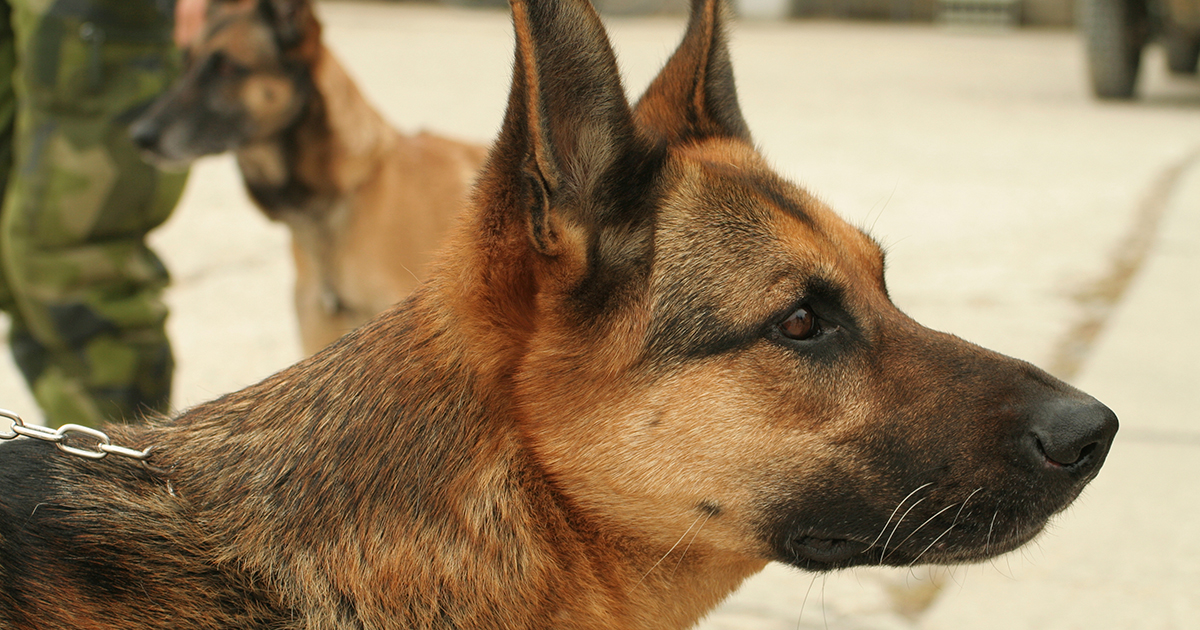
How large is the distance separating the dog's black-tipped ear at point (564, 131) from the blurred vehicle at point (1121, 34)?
11.9 meters

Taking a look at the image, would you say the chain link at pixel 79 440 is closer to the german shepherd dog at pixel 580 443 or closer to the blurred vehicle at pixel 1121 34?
the german shepherd dog at pixel 580 443

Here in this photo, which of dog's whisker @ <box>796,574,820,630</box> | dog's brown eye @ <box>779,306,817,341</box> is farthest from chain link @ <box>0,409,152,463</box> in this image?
dog's whisker @ <box>796,574,820,630</box>

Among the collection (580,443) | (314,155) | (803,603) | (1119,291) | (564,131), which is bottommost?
(1119,291)

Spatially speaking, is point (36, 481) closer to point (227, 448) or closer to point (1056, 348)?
point (227, 448)

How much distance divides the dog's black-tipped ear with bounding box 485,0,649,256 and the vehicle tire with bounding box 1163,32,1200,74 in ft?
48.9

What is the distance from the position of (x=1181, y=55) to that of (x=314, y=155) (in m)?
14.1

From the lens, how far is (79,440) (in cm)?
234

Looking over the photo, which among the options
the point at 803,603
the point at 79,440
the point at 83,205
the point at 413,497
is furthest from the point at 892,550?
the point at 83,205

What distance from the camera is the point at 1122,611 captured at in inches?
127

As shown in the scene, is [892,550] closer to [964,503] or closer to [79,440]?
[964,503]

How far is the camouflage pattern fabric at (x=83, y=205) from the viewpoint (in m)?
3.76

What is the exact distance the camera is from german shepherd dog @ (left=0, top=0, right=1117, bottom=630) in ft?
6.82

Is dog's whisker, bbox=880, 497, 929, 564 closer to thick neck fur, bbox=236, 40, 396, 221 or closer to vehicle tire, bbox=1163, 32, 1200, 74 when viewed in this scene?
thick neck fur, bbox=236, 40, 396, 221

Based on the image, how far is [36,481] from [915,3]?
85.7ft
